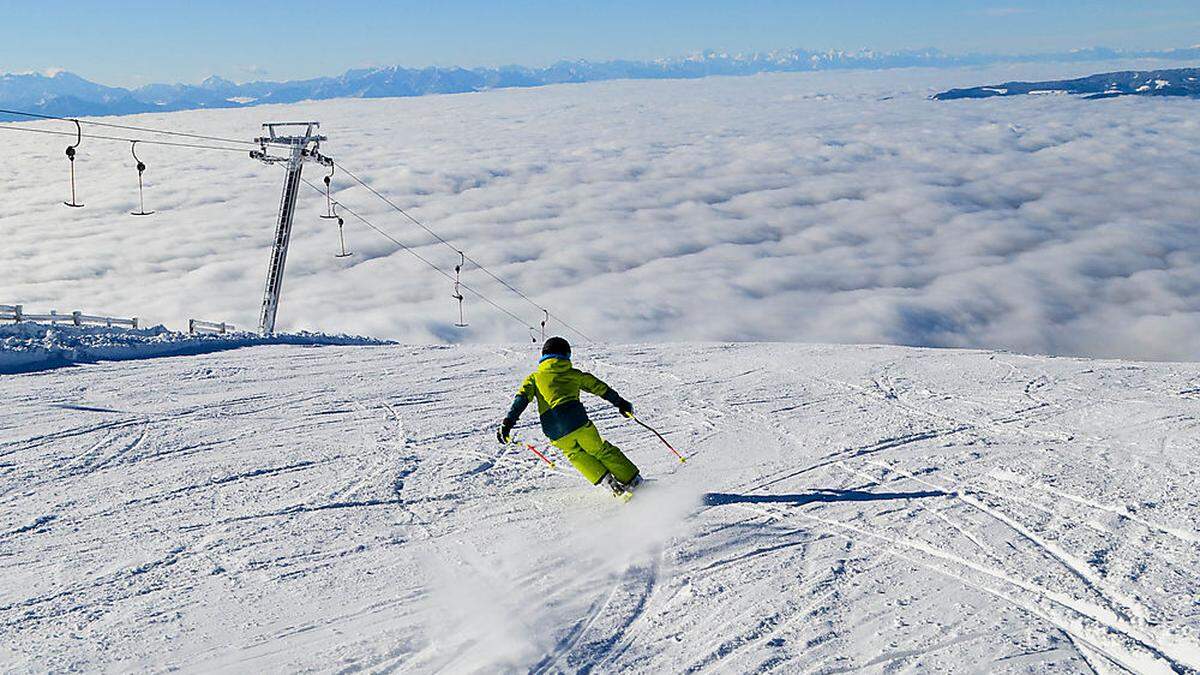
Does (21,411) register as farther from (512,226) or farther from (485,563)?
(512,226)

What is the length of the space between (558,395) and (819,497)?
2.09 metres

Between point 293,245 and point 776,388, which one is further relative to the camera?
point 293,245

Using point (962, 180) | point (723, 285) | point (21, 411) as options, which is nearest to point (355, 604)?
point (21, 411)

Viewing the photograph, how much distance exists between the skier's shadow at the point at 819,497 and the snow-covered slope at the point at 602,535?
0.03 meters

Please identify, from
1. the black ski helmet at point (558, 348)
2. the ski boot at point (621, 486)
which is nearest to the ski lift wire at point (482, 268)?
the black ski helmet at point (558, 348)

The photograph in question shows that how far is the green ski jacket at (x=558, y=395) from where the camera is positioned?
6.12 metres

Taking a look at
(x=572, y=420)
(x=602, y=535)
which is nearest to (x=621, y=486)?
(x=572, y=420)

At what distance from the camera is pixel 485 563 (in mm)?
5004

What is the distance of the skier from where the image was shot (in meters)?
6.12

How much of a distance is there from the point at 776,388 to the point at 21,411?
8314 mm

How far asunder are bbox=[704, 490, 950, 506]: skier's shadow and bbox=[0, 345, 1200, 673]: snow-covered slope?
1.2 inches

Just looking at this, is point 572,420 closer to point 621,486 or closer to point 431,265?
point 621,486

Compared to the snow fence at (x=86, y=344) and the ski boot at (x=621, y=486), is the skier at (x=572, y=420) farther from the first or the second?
the snow fence at (x=86, y=344)

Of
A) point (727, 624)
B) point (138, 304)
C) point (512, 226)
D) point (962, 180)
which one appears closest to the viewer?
point (727, 624)
